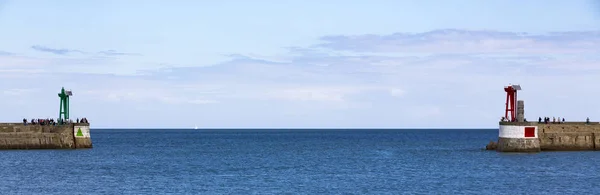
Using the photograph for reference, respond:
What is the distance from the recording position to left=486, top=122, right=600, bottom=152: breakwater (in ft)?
309

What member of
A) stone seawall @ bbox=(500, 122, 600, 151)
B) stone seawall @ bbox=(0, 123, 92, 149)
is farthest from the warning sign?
stone seawall @ bbox=(500, 122, 600, 151)

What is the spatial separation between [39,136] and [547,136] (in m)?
62.2

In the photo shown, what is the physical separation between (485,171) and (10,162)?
4823 cm

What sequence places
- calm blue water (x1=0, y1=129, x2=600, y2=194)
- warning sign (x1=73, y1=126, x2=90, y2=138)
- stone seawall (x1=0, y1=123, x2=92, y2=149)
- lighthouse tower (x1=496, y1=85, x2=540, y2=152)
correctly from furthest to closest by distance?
warning sign (x1=73, y1=126, x2=90, y2=138) < stone seawall (x1=0, y1=123, x2=92, y2=149) < lighthouse tower (x1=496, y1=85, x2=540, y2=152) < calm blue water (x1=0, y1=129, x2=600, y2=194)

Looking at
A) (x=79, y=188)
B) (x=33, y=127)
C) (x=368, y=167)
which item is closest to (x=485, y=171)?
(x=368, y=167)

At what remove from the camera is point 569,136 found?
99812 millimetres

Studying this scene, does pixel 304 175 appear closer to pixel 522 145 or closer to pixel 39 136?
pixel 522 145

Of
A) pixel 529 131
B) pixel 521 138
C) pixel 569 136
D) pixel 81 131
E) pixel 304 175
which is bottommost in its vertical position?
pixel 304 175

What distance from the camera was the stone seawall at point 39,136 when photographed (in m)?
106

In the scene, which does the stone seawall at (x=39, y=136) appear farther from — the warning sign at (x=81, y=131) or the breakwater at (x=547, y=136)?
the breakwater at (x=547, y=136)

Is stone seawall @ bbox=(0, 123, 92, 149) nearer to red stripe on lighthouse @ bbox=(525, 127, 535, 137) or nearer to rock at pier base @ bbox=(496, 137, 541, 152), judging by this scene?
rock at pier base @ bbox=(496, 137, 541, 152)

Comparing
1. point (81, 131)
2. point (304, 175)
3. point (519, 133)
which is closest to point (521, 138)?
point (519, 133)

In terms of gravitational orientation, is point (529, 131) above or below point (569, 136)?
above

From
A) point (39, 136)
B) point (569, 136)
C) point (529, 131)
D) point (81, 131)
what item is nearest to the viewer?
point (529, 131)
